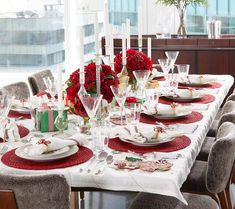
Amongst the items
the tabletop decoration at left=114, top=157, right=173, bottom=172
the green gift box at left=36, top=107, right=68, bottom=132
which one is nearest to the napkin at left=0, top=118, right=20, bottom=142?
the green gift box at left=36, top=107, right=68, bottom=132

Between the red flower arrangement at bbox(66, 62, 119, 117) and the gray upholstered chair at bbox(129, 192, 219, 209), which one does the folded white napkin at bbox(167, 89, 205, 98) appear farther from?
the gray upholstered chair at bbox(129, 192, 219, 209)

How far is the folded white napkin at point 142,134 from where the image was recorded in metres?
2.19

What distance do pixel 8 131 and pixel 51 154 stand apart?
1.25ft

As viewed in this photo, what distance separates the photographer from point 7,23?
6422 mm

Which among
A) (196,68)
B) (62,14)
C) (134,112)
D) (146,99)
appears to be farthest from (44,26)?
(134,112)

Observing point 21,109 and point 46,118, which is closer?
point 46,118

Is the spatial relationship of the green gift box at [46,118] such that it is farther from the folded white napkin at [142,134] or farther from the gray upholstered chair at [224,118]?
the gray upholstered chair at [224,118]

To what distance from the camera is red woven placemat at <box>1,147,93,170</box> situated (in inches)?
76.2

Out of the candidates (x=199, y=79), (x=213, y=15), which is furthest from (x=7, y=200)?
(x=213, y=15)

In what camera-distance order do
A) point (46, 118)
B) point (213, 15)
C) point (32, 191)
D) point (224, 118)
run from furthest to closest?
point (213, 15)
point (224, 118)
point (46, 118)
point (32, 191)

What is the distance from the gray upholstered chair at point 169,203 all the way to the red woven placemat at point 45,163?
358 mm

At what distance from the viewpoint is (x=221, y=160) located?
219 cm

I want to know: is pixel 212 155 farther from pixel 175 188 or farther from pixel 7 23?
pixel 7 23

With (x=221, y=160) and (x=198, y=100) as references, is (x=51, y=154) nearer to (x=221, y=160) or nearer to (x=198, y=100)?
(x=221, y=160)
